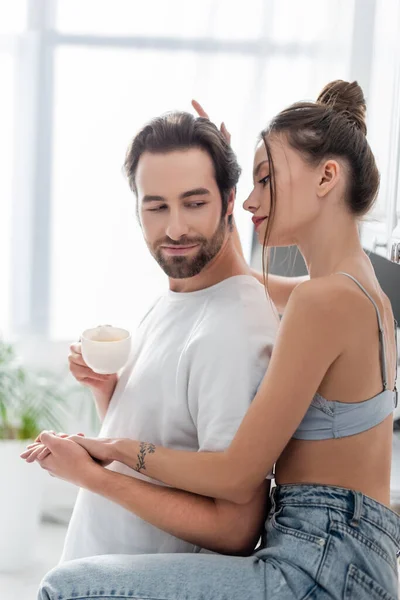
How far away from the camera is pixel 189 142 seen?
1.49 m

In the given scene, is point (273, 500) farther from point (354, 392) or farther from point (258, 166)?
point (258, 166)

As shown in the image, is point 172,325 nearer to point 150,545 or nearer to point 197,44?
point 150,545

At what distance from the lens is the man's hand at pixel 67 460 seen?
1354mm

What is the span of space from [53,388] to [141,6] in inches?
61.8

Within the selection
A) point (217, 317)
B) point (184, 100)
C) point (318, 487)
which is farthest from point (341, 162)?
point (184, 100)

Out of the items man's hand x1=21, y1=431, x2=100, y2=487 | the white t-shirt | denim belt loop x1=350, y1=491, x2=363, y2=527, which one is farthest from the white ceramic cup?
denim belt loop x1=350, y1=491, x2=363, y2=527

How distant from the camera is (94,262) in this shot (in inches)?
129

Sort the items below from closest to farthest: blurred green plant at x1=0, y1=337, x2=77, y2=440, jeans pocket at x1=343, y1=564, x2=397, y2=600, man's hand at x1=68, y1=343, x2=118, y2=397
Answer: jeans pocket at x1=343, y1=564, x2=397, y2=600, man's hand at x1=68, y1=343, x2=118, y2=397, blurred green plant at x1=0, y1=337, x2=77, y2=440

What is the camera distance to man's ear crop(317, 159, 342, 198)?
52.6 inches

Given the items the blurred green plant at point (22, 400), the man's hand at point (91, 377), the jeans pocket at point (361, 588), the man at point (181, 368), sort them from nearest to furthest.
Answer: the jeans pocket at point (361, 588), the man at point (181, 368), the man's hand at point (91, 377), the blurred green plant at point (22, 400)

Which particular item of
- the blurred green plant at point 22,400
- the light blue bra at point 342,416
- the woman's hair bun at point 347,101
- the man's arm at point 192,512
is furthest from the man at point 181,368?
the blurred green plant at point 22,400

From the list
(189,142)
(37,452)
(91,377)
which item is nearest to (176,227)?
(189,142)

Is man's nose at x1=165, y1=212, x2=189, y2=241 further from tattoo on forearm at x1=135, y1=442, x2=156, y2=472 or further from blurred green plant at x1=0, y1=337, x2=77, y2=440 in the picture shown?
blurred green plant at x1=0, y1=337, x2=77, y2=440

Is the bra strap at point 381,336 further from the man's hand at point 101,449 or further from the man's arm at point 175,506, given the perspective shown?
the man's hand at point 101,449
